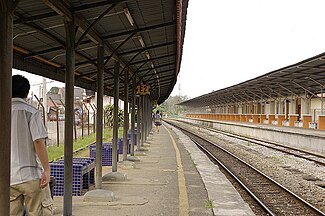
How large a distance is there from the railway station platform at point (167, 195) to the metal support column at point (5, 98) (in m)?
3.49

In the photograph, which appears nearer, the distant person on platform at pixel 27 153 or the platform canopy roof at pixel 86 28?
the distant person on platform at pixel 27 153

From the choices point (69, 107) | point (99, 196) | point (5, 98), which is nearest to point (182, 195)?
point (99, 196)

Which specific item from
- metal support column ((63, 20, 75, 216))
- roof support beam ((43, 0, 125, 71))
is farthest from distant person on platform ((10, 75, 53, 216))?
metal support column ((63, 20, 75, 216))

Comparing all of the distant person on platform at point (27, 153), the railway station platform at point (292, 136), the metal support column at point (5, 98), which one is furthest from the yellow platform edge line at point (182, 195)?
the railway station platform at point (292, 136)

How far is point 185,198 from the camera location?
8875 millimetres

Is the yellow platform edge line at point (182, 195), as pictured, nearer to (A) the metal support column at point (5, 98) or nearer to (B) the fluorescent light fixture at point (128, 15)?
(B) the fluorescent light fixture at point (128, 15)

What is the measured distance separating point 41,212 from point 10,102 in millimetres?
1074

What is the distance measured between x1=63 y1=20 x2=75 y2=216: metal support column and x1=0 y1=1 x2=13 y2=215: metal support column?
7.98 ft

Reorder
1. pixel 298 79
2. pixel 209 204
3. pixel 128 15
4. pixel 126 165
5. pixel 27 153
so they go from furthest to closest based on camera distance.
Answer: pixel 298 79 → pixel 126 165 → pixel 209 204 → pixel 128 15 → pixel 27 153

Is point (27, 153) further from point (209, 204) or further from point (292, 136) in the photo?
point (292, 136)

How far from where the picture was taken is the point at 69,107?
254 inches

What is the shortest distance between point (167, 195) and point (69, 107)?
3534 mm

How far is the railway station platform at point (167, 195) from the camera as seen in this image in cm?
769

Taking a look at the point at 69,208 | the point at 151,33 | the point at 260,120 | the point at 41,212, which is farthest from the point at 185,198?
the point at 260,120
